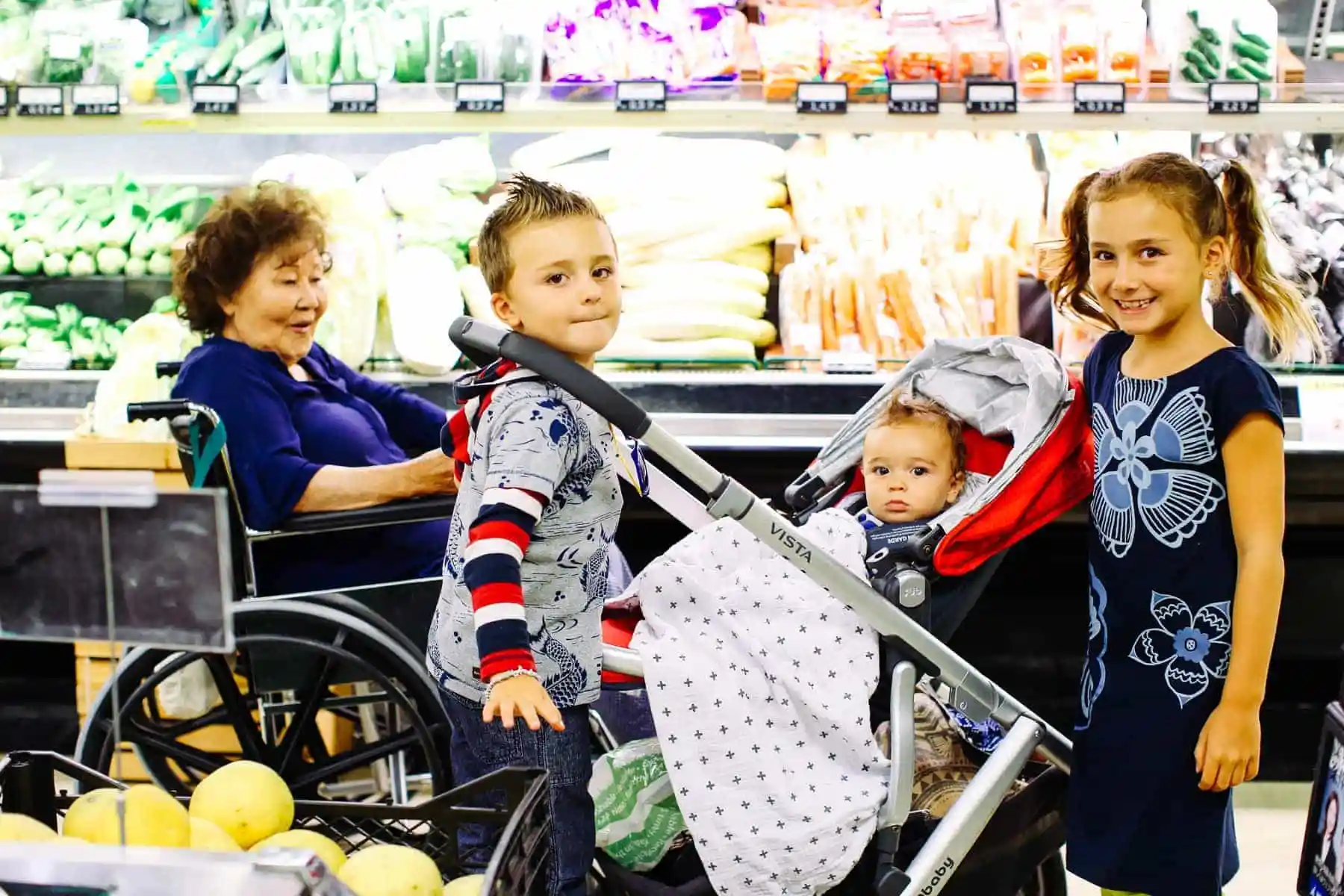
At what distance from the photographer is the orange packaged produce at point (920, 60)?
3.09m

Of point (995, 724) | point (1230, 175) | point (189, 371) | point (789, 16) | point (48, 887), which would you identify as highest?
point (789, 16)

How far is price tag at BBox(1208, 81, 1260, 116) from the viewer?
2.92m

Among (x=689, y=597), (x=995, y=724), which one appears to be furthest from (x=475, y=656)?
(x=995, y=724)

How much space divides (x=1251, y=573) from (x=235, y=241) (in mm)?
1764

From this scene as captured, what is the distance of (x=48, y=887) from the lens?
3.32ft

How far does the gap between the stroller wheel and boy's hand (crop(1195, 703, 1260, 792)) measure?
1.34 ft

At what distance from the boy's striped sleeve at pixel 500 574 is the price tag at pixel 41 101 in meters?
2.12

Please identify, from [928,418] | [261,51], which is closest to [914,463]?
[928,418]

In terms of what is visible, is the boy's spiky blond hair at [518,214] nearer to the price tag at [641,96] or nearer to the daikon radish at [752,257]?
the price tag at [641,96]

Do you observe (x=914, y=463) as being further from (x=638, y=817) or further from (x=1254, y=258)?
(x=638, y=817)

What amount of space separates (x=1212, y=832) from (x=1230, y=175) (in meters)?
0.91

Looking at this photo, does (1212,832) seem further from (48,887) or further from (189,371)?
(189,371)

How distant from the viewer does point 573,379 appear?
1576 millimetres

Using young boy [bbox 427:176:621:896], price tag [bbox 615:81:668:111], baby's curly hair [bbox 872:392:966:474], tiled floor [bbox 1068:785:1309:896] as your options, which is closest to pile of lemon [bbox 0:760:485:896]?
young boy [bbox 427:176:621:896]
